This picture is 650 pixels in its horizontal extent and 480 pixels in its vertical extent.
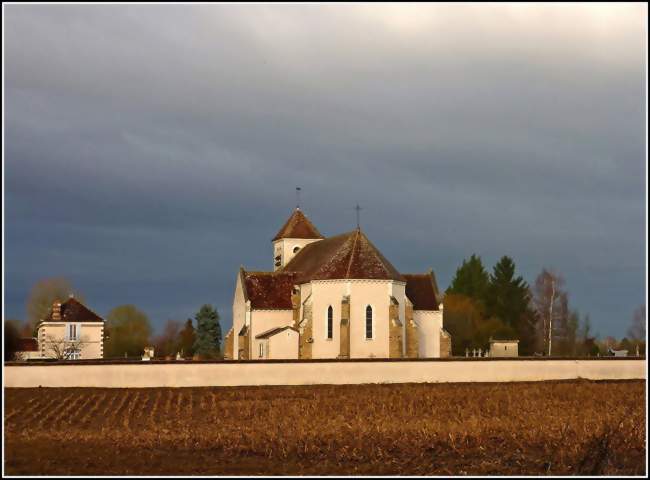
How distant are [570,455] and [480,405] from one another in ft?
36.1

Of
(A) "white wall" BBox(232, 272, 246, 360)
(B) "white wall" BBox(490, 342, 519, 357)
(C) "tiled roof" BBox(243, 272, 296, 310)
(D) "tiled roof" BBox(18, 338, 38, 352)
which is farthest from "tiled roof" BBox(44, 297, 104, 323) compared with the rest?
(B) "white wall" BBox(490, 342, 519, 357)

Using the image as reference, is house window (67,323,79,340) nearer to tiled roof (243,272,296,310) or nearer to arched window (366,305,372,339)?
tiled roof (243,272,296,310)

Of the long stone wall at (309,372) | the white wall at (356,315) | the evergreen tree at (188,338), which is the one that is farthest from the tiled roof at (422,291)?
the evergreen tree at (188,338)

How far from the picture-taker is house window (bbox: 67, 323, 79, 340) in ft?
212

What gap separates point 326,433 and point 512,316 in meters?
68.9

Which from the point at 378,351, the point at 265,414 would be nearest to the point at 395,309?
the point at 378,351

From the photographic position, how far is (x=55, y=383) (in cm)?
3834

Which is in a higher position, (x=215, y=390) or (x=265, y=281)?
(x=265, y=281)

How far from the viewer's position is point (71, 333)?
64.9 meters

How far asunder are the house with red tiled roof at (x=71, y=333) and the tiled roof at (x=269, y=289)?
11906 mm

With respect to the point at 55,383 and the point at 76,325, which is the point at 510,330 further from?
the point at 55,383

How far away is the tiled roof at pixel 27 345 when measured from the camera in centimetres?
6838

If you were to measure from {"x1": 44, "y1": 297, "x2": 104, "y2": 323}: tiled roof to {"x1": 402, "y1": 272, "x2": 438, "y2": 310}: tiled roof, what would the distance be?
21670mm

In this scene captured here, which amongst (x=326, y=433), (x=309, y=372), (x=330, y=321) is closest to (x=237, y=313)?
(x=330, y=321)
